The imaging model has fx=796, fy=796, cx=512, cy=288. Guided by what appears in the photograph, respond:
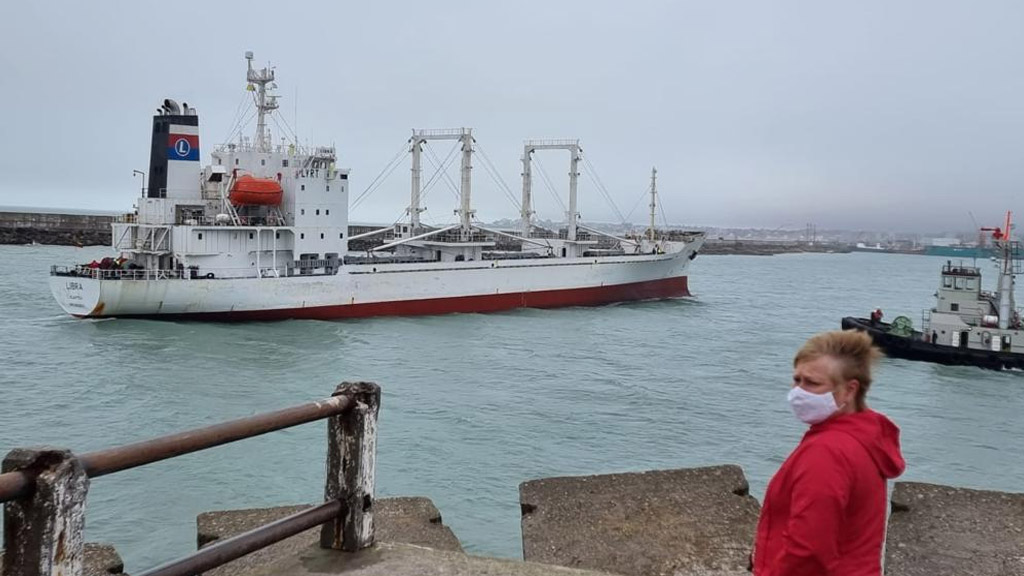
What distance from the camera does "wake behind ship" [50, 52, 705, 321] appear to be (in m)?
21.9

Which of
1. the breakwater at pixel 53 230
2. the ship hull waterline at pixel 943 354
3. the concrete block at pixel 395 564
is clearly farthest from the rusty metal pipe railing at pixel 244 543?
the breakwater at pixel 53 230

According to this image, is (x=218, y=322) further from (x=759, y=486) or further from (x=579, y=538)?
(x=579, y=538)

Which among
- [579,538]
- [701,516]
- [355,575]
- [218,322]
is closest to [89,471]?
[355,575]

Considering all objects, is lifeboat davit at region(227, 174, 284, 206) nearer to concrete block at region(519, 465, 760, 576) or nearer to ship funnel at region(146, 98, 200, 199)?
ship funnel at region(146, 98, 200, 199)

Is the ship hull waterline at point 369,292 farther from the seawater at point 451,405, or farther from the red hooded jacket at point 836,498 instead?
the red hooded jacket at point 836,498

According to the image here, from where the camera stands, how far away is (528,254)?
3312 centimetres

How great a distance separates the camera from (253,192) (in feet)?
77.7

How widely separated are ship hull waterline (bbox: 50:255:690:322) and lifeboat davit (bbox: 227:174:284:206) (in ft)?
8.82

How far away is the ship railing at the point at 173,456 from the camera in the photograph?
181 cm

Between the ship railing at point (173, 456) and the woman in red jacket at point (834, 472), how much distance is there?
1423mm

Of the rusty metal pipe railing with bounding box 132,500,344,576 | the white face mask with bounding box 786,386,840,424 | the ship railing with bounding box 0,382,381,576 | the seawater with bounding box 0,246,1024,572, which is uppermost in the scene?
the white face mask with bounding box 786,386,840,424

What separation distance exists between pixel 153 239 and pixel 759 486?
19112 mm

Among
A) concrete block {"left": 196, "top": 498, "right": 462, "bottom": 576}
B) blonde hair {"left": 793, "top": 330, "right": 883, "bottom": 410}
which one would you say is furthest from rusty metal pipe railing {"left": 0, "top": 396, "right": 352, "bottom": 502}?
concrete block {"left": 196, "top": 498, "right": 462, "bottom": 576}

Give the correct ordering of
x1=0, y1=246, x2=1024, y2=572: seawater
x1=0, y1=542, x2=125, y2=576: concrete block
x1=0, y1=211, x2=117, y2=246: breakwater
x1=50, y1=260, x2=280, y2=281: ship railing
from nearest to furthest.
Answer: x1=0, y1=542, x2=125, y2=576: concrete block < x1=0, y1=246, x2=1024, y2=572: seawater < x1=50, y1=260, x2=280, y2=281: ship railing < x1=0, y1=211, x2=117, y2=246: breakwater
